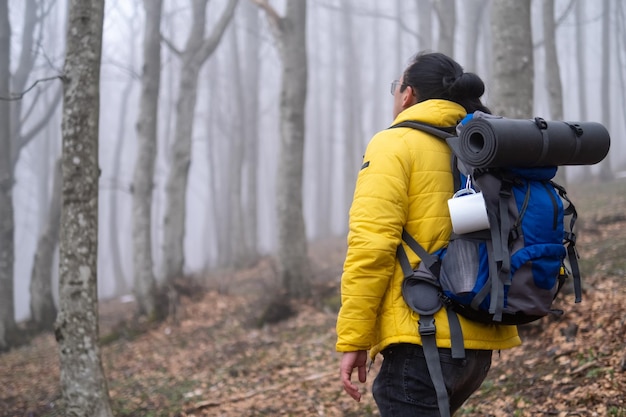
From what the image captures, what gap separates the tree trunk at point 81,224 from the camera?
4785 millimetres

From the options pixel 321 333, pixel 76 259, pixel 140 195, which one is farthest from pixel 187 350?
pixel 76 259

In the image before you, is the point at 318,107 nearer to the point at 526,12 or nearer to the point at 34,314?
the point at 34,314

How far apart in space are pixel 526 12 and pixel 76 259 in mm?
5576

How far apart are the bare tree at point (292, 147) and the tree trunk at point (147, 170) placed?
2689 mm

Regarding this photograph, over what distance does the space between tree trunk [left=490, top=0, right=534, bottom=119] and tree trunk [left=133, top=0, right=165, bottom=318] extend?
733cm

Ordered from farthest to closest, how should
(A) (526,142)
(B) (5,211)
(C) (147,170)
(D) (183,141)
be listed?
1. (D) (183,141)
2. (C) (147,170)
3. (B) (5,211)
4. (A) (526,142)

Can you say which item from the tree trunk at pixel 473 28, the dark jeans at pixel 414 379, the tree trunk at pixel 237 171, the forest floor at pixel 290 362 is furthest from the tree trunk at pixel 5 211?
the tree trunk at pixel 473 28

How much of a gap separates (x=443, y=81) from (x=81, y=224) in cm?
367

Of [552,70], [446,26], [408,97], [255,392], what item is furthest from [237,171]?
[408,97]

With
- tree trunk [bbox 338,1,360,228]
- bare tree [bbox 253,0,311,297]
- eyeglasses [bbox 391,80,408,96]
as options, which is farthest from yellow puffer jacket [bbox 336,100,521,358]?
tree trunk [bbox 338,1,360,228]

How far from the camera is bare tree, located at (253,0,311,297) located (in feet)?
32.8

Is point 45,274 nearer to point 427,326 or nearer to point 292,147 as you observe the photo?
point 292,147

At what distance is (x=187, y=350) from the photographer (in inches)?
352

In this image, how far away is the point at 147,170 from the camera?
37.2ft
